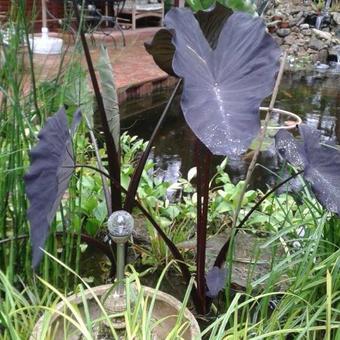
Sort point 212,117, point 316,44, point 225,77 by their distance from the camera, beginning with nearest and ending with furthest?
1. point 212,117
2. point 225,77
3. point 316,44

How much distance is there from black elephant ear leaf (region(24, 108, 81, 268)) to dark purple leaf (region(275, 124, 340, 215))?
59cm

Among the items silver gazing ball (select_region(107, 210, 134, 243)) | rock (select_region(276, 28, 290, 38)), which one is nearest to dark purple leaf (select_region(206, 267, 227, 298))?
silver gazing ball (select_region(107, 210, 134, 243))

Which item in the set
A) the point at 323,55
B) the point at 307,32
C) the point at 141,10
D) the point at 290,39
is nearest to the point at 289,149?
the point at 141,10

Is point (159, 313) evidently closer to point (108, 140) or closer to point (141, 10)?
point (108, 140)

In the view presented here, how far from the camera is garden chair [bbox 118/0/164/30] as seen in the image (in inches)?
306

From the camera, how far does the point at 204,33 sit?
59.5 inches

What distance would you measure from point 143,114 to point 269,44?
10.6 feet

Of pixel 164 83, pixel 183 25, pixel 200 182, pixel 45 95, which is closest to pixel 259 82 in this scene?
pixel 183 25

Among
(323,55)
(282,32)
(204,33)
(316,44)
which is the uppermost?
(204,33)

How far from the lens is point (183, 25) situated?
1219 millimetres

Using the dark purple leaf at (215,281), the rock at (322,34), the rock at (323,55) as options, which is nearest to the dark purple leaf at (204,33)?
the dark purple leaf at (215,281)

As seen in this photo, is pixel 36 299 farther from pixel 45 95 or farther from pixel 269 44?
pixel 269 44

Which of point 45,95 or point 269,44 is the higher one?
point 269,44

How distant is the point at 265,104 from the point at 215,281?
3952mm
